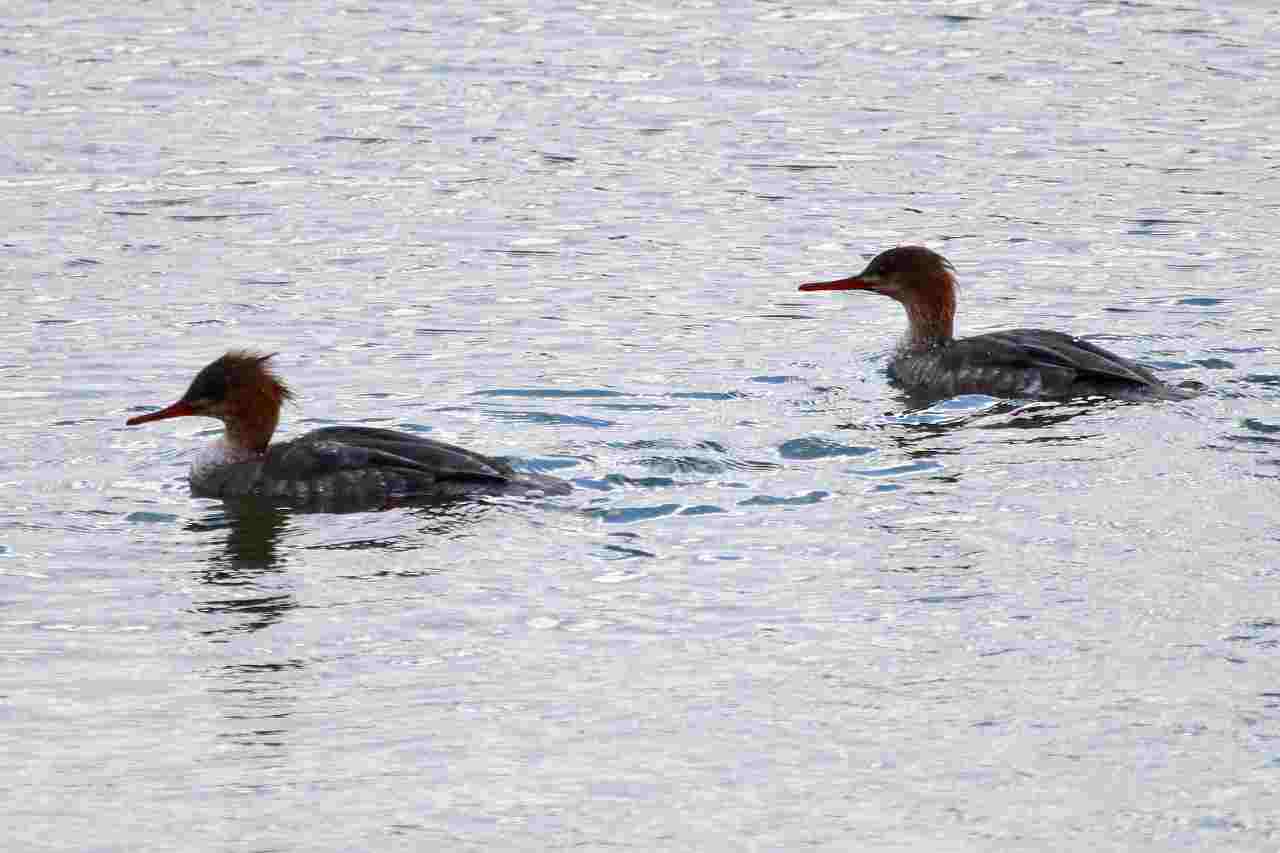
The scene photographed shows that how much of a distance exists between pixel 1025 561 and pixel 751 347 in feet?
15.1

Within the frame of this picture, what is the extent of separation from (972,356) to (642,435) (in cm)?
263

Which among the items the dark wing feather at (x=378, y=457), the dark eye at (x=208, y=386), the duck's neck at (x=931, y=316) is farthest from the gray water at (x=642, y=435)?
the dark eye at (x=208, y=386)

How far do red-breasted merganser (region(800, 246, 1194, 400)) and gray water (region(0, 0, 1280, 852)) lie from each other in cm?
25

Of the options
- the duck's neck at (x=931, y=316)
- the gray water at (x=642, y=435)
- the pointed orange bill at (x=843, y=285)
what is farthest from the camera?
the duck's neck at (x=931, y=316)

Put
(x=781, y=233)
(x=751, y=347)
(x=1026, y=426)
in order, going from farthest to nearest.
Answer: (x=781, y=233), (x=751, y=347), (x=1026, y=426)

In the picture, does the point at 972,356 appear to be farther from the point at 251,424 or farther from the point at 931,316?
the point at 251,424

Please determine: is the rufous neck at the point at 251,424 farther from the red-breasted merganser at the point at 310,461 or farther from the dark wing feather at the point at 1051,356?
the dark wing feather at the point at 1051,356

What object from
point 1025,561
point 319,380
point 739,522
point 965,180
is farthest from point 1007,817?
point 965,180

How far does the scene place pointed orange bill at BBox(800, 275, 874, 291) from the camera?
45.4 feet

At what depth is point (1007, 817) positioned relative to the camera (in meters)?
7.00

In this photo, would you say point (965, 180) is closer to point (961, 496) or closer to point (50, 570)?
point (961, 496)

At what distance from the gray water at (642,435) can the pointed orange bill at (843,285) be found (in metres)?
0.43

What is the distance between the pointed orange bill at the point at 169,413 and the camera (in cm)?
1109

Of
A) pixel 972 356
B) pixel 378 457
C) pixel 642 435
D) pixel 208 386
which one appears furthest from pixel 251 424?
pixel 972 356
